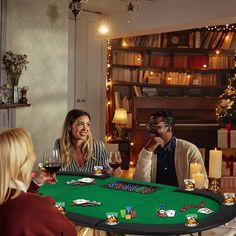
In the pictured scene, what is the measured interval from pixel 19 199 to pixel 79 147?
191 cm

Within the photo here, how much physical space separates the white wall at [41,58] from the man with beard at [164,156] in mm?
2358

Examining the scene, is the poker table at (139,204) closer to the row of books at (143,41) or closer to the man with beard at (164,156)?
the man with beard at (164,156)

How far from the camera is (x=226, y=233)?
3.84m

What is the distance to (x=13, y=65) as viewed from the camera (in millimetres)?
5109

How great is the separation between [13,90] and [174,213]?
3609mm

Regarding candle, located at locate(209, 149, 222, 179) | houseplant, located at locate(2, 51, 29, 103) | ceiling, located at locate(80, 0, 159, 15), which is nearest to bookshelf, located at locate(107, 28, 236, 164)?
ceiling, located at locate(80, 0, 159, 15)

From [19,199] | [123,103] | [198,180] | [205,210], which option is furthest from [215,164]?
[123,103]

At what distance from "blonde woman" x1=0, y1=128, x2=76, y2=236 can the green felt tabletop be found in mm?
403

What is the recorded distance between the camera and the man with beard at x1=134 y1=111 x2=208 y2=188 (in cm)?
340

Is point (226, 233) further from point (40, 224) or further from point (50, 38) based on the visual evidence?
point (50, 38)

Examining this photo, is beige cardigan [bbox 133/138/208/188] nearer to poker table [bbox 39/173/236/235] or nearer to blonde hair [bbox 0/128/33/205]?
poker table [bbox 39/173/236/235]

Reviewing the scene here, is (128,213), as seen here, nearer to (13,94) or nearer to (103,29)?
(13,94)

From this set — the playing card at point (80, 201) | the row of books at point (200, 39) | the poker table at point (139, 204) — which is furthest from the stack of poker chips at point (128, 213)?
the row of books at point (200, 39)

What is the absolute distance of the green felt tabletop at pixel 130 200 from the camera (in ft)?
6.69
